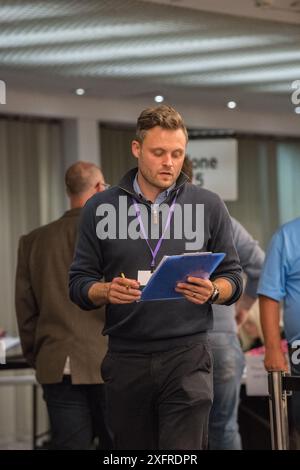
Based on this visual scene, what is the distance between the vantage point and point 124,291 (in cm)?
258

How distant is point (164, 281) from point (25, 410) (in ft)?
14.3

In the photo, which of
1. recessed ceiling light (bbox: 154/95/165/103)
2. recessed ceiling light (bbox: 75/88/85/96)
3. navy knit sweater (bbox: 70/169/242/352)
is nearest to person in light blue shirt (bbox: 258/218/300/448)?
navy knit sweater (bbox: 70/169/242/352)

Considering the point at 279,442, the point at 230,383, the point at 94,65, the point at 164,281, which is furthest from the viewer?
the point at 94,65

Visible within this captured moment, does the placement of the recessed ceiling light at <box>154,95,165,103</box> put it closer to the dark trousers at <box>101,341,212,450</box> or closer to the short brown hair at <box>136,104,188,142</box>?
the short brown hair at <box>136,104,188,142</box>

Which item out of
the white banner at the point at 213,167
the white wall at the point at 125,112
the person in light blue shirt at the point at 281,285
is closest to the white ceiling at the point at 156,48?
the white wall at the point at 125,112

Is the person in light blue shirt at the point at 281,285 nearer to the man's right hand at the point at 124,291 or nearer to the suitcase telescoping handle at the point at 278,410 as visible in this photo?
the suitcase telescoping handle at the point at 278,410

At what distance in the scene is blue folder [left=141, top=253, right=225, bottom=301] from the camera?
2463mm

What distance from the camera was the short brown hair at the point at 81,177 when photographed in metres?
3.66

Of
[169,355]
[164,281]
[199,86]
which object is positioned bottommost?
[169,355]

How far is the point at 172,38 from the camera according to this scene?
514cm

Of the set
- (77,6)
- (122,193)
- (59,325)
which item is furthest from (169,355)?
(77,6)

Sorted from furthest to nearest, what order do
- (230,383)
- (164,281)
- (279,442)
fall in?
1. (230,383)
2. (279,442)
3. (164,281)

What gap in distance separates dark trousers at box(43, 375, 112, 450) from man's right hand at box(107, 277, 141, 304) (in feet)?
4.05

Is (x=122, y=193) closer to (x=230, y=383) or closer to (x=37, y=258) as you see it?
(x=37, y=258)
